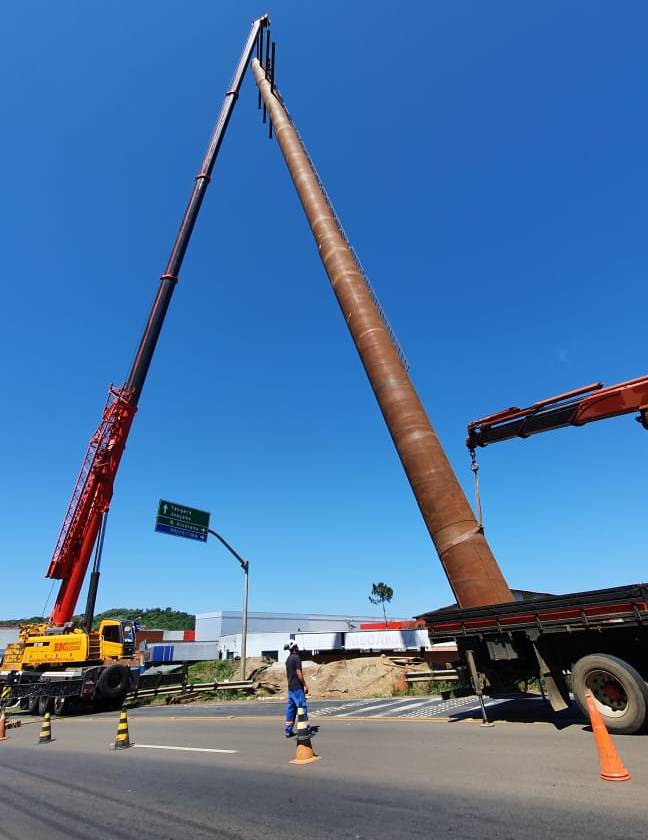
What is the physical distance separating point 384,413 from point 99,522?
501 inches

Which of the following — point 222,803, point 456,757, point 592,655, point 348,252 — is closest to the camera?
point 222,803

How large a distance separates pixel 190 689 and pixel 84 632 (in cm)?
612

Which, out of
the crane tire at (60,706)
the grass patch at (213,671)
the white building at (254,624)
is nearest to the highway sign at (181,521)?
the crane tire at (60,706)

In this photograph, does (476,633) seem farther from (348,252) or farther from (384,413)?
(348,252)

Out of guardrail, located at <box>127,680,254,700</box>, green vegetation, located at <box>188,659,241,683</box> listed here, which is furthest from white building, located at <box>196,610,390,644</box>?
guardrail, located at <box>127,680,254,700</box>

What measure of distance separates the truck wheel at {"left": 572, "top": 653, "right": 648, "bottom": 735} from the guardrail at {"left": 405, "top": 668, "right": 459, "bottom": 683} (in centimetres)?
1169

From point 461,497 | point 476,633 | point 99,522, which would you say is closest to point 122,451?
point 99,522

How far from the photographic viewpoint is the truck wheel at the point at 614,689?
7047mm

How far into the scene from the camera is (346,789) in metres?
5.78

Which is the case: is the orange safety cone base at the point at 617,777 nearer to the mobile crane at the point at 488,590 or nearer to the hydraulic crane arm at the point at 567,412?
the mobile crane at the point at 488,590

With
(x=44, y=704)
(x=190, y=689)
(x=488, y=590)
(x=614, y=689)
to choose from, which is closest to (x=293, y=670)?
(x=488, y=590)

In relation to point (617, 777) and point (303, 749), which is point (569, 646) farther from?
point (303, 749)

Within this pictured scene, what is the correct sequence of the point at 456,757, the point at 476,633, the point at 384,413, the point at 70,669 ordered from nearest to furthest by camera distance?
the point at 456,757 → the point at 476,633 → the point at 384,413 → the point at 70,669

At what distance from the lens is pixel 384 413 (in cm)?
1398
